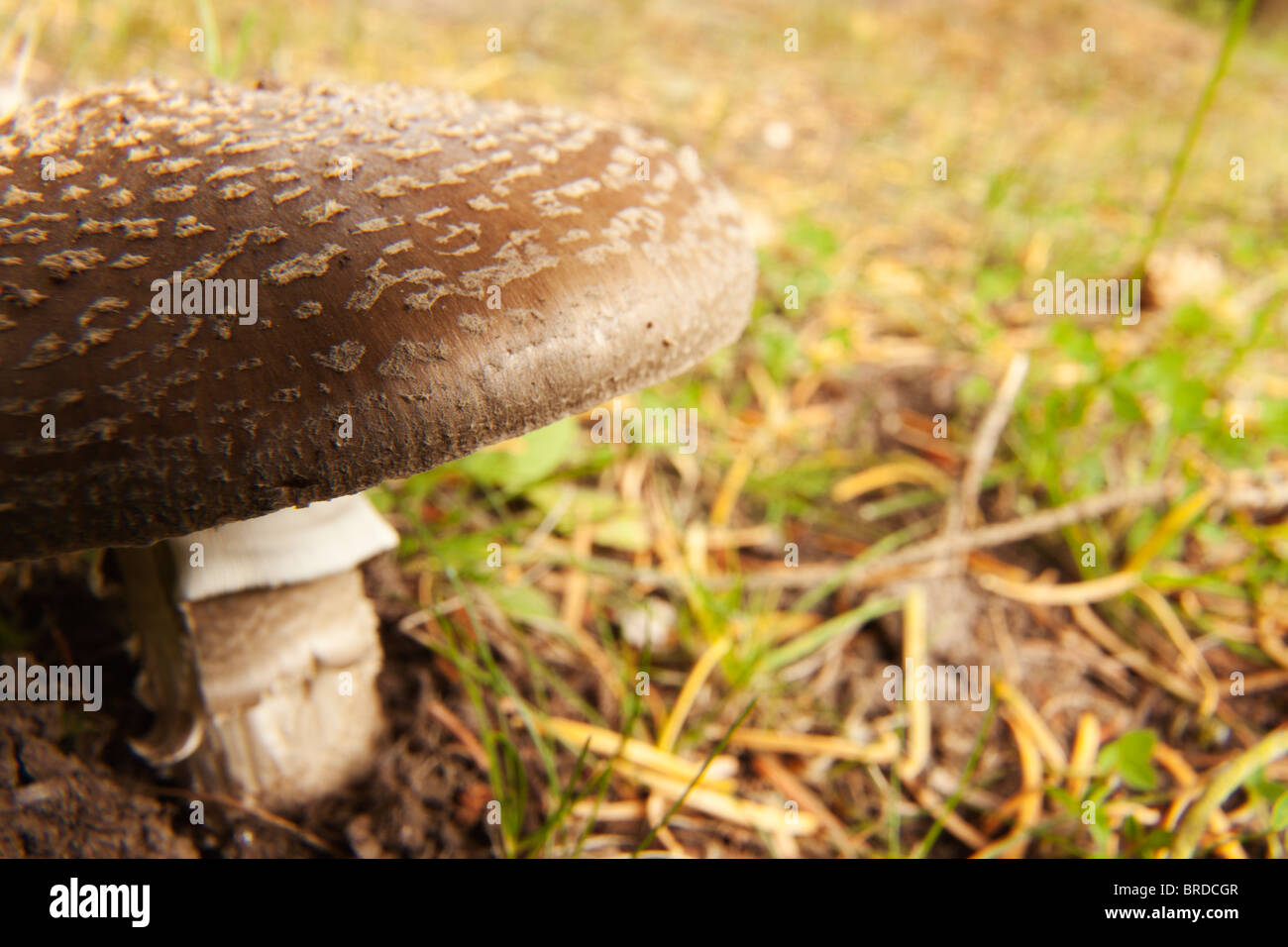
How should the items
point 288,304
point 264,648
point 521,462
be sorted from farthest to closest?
point 521,462 → point 264,648 → point 288,304

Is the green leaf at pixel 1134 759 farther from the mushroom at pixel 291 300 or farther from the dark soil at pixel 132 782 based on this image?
the dark soil at pixel 132 782

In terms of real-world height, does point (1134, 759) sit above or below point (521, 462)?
below

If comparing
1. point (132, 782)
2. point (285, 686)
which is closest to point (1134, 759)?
point (285, 686)

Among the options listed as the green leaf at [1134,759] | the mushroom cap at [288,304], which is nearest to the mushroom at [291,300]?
the mushroom cap at [288,304]

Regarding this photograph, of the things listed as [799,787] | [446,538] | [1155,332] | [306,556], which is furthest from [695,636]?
[1155,332]

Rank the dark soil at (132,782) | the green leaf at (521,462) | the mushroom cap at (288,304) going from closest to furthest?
the mushroom cap at (288,304) → the dark soil at (132,782) → the green leaf at (521,462)

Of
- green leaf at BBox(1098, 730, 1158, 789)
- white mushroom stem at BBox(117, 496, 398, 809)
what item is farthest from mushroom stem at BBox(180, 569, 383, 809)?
green leaf at BBox(1098, 730, 1158, 789)

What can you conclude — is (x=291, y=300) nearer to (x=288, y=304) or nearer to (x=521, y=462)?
(x=288, y=304)
